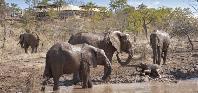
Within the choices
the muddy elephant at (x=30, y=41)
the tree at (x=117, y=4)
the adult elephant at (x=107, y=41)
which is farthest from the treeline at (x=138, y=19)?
the adult elephant at (x=107, y=41)

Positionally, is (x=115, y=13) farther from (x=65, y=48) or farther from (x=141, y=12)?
(x=65, y=48)

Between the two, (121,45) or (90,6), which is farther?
(90,6)

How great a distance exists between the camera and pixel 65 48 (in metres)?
14.4

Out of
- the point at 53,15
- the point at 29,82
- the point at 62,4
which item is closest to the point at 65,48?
the point at 29,82

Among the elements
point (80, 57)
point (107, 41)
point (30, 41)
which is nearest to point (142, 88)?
point (80, 57)

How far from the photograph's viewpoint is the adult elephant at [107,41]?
59.3ft

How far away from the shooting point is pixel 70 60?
47.5 ft

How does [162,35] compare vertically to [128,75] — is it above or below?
above

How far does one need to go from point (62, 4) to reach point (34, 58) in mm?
44680

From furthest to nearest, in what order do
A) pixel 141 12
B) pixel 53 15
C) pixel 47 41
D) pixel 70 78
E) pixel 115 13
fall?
pixel 53 15
pixel 115 13
pixel 141 12
pixel 47 41
pixel 70 78

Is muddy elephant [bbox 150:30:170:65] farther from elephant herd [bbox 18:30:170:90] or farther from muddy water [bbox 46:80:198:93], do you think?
muddy water [bbox 46:80:198:93]

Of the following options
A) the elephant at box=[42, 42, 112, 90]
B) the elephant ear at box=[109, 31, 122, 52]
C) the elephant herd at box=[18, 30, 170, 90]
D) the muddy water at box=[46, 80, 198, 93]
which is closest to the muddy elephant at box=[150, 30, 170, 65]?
the elephant ear at box=[109, 31, 122, 52]

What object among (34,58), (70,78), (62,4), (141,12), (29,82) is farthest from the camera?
(62,4)

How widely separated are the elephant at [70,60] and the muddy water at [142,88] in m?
0.43
